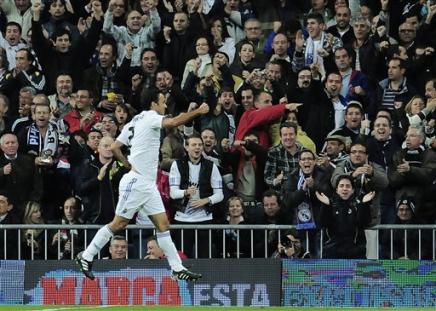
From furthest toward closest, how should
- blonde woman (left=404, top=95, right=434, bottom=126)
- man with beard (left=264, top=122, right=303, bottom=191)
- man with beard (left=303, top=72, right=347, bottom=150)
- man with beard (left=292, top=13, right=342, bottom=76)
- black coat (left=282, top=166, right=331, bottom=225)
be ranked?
man with beard (left=292, top=13, right=342, bottom=76), man with beard (left=303, top=72, right=347, bottom=150), blonde woman (left=404, top=95, right=434, bottom=126), man with beard (left=264, top=122, right=303, bottom=191), black coat (left=282, top=166, right=331, bottom=225)

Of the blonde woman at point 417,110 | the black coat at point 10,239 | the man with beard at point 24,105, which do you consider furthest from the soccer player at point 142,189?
the blonde woman at point 417,110

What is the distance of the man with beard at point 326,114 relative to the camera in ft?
76.6

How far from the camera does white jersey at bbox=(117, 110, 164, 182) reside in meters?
19.4

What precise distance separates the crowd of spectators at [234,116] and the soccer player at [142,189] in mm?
1846

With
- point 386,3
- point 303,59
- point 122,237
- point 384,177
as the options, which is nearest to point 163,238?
point 122,237

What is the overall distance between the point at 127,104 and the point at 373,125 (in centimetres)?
388

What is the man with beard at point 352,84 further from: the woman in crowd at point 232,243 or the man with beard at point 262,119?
the woman in crowd at point 232,243

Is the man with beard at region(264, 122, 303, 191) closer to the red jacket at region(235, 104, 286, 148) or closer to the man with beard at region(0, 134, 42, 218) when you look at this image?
the red jacket at region(235, 104, 286, 148)

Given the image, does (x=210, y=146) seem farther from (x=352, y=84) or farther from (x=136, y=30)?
(x=136, y=30)

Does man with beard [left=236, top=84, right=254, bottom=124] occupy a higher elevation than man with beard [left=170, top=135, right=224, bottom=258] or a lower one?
higher

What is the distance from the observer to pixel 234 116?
2341 cm

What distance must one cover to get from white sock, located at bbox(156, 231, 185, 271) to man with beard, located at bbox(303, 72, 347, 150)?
466 cm

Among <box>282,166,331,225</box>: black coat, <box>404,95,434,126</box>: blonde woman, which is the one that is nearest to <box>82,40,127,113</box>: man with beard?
<box>282,166,331,225</box>: black coat

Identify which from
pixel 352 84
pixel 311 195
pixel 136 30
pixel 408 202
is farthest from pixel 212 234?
pixel 136 30
